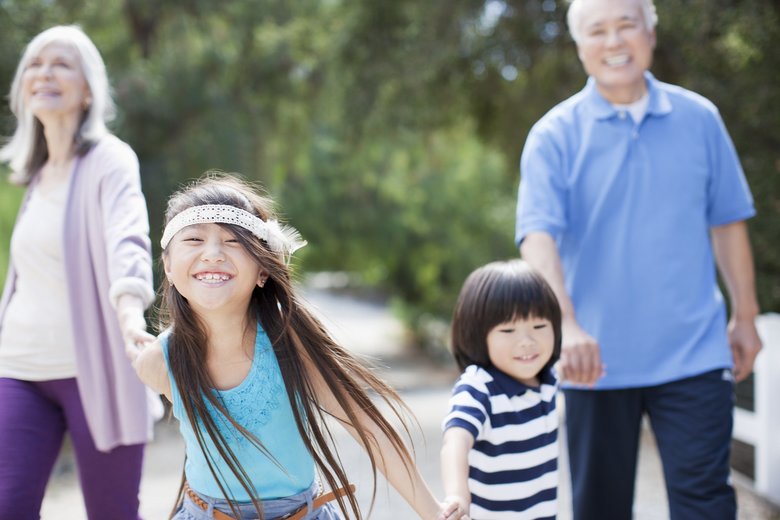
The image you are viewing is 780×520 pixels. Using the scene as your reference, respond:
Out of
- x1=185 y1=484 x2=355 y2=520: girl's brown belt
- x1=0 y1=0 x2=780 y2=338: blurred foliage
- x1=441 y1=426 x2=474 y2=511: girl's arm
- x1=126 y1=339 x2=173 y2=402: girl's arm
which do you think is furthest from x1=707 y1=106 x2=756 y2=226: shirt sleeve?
x1=0 y1=0 x2=780 y2=338: blurred foliage

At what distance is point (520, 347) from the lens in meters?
2.69

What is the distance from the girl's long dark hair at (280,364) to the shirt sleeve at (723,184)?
148 cm

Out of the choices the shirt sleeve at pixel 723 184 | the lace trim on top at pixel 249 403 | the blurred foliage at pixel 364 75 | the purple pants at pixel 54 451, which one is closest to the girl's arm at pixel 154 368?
the lace trim on top at pixel 249 403

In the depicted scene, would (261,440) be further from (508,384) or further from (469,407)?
(508,384)

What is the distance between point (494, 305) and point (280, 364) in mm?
670

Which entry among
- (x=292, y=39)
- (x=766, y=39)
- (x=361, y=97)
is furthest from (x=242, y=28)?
(x=766, y=39)

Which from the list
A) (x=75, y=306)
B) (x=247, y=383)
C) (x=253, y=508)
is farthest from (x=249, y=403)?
(x=75, y=306)

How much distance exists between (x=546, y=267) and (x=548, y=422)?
532 mm

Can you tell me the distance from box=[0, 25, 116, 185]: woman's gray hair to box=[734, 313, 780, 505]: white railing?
3.52 m

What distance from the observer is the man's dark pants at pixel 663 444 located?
117 inches

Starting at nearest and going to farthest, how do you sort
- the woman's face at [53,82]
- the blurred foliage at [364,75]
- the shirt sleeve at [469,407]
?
the shirt sleeve at [469,407], the woman's face at [53,82], the blurred foliage at [364,75]

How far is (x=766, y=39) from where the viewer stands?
567 cm

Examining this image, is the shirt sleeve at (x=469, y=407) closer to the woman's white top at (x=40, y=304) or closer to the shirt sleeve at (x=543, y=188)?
the shirt sleeve at (x=543, y=188)

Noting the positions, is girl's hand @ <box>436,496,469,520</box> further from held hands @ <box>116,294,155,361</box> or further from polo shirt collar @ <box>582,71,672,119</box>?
polo shirt collar @ <box>582,71,672,119</box>
